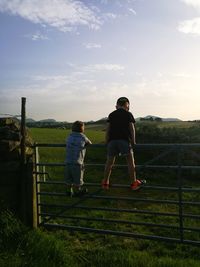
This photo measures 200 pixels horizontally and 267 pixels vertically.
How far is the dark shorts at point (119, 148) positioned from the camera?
25.2ft

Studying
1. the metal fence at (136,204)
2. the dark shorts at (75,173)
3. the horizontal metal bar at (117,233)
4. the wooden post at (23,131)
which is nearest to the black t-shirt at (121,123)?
the metal fence at (136,204)

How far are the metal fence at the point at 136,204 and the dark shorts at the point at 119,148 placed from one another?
0.49ft

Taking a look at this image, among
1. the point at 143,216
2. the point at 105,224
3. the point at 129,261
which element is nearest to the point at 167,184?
the point at 143,216

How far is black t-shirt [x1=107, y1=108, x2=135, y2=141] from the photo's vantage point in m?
7.69

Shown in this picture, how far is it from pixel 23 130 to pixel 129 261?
10.2 feet

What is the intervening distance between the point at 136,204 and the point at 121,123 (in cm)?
478

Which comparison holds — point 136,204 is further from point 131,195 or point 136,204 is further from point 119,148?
point 119,148

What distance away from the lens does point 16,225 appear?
25.7ft

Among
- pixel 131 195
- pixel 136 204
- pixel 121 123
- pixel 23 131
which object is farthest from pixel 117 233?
pixel 131 195

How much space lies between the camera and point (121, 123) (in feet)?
25.2

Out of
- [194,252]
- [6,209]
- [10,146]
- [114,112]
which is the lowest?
[194,252]

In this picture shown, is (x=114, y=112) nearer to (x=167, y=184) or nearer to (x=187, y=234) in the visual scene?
(x=187, y=234)

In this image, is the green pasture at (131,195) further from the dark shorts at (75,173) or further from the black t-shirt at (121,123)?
the black t-shirt at (121,123)

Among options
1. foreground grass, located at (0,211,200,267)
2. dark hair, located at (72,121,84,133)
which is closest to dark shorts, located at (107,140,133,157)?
dark hair, located at (72,121,84,133)
